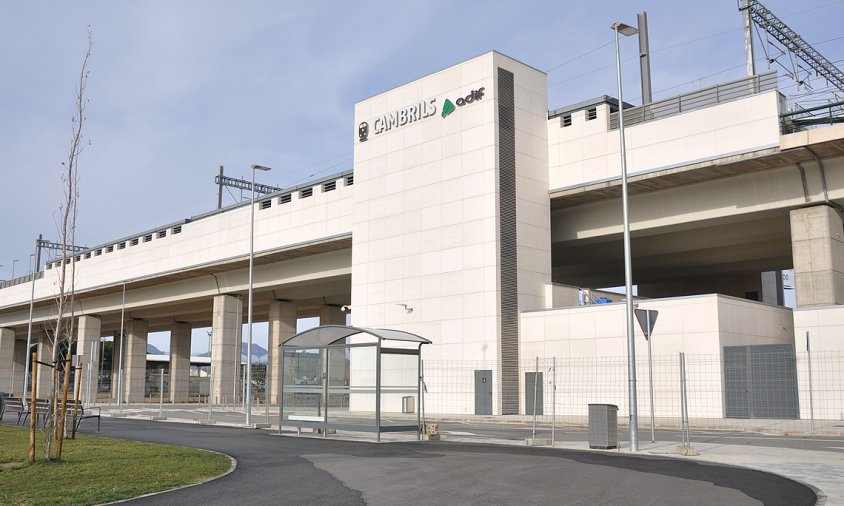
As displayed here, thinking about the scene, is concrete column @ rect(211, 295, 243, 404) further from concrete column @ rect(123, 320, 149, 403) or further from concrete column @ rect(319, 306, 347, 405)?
concrete column @ rect(319, 306, 347, 405)

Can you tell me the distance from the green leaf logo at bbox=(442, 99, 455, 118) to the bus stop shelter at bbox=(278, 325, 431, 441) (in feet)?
60.2

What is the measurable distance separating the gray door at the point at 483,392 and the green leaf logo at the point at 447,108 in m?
12.7

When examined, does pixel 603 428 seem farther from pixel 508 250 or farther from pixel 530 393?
pixel 508 250

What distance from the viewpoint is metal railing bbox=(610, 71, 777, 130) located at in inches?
1267

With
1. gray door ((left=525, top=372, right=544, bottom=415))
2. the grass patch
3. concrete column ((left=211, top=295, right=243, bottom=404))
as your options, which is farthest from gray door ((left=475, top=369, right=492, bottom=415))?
concrete column ((left=211, top=295, right=243, bottom=404))

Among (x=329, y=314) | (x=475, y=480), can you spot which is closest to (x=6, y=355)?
(x=329, y=314)

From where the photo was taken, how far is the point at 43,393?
79750 mm

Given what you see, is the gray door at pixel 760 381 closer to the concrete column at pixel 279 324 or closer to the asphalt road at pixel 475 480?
the asphalt road at pixel 475 480

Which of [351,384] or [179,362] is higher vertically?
[179,362]

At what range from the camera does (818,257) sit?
31.2 m

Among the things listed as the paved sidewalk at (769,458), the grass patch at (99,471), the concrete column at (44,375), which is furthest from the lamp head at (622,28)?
the concrete column at (44,375)

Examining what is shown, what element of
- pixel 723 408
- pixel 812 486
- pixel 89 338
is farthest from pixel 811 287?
pixel 89 338

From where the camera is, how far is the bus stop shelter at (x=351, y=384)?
21.4 m

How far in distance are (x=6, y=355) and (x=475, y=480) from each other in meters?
89.8
